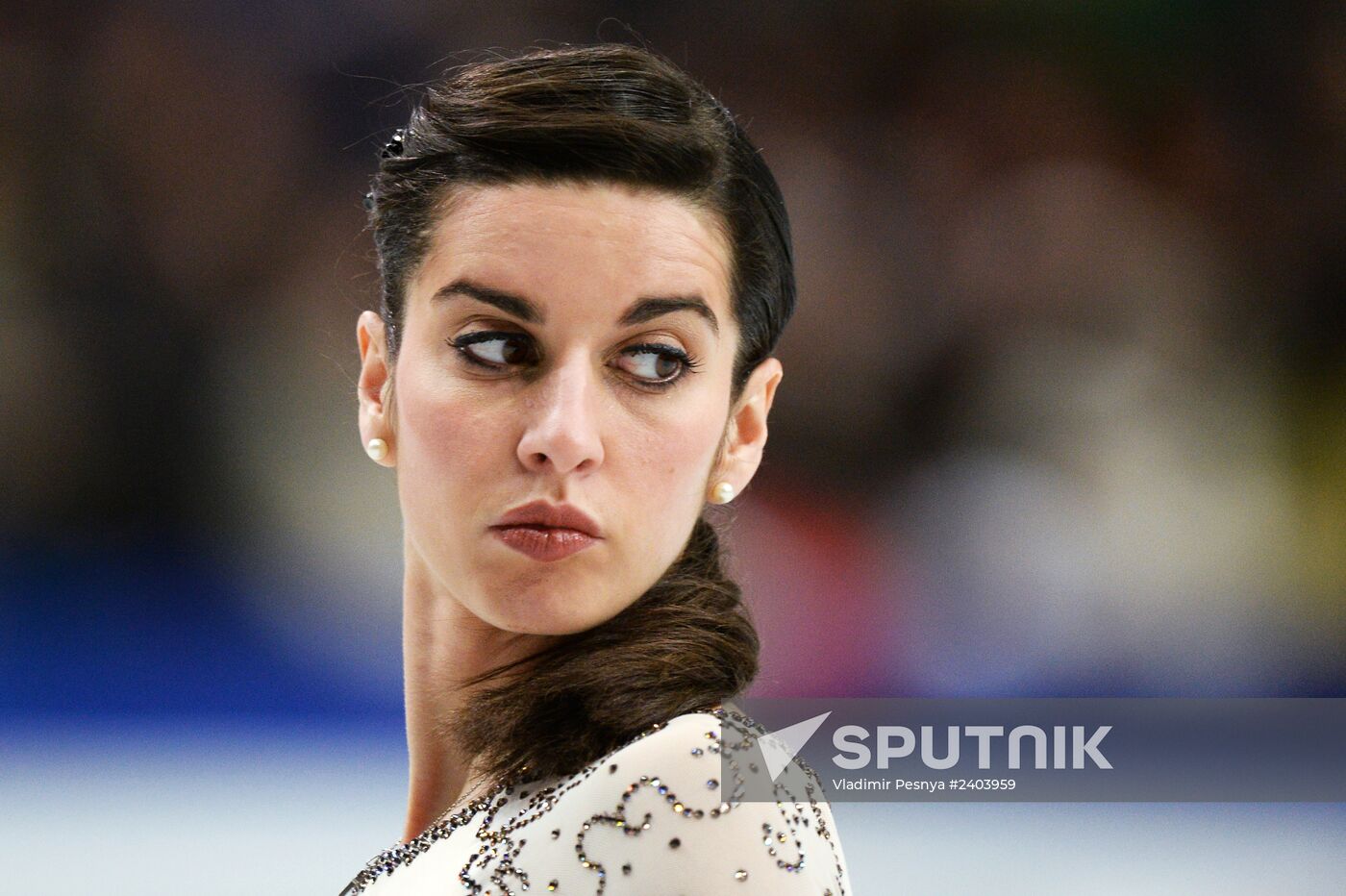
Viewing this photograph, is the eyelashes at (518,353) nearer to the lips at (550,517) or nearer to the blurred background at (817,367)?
the lips at (550,517)

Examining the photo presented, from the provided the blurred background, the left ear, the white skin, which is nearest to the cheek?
the white skin

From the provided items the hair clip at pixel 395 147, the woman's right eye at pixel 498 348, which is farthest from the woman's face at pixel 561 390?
the hair clip at pixel 395 147

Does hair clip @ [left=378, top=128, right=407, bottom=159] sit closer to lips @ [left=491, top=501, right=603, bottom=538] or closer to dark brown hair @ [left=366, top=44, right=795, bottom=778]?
dark brown hair @ [left=366, top=44, right=795, bottom=778]

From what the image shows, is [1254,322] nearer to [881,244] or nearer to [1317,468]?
[1317,468]

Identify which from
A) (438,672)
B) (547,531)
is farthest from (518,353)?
(438,672)

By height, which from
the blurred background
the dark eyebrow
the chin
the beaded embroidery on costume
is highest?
the blurred background

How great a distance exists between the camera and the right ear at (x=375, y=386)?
2.31 meters

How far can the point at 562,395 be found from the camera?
1942 mm

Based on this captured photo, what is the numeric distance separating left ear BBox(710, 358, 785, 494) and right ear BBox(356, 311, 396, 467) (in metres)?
0.56

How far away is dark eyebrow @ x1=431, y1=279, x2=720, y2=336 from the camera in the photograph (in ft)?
6.45

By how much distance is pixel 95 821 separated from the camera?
430cm

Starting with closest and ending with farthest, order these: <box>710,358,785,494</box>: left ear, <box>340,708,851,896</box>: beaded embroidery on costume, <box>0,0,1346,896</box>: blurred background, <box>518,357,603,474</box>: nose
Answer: <box>340,708,851,896</box>: beaded embroidery on costume < <box>518,357,603,474</box>: nose < <box>710,358,785,494</box>: left ear < <box>0,0,1346,896</box>: blurred background

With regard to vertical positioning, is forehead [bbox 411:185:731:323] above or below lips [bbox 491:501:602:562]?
above

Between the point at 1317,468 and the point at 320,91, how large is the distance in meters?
4.23
